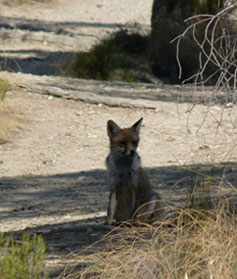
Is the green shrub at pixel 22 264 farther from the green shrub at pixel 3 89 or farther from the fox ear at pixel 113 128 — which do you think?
the green shrub at pixel 3 89

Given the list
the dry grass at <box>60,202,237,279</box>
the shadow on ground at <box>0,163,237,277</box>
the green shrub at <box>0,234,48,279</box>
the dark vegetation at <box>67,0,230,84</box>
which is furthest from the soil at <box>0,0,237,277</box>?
the dark vegetation at <box>67,0,230,84</box>

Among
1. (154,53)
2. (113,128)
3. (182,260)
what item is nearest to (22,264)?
(182,260)

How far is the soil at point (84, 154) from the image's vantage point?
642cm

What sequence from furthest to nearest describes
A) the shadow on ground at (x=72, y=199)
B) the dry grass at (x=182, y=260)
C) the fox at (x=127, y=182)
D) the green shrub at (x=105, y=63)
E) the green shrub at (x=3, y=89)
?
A: the green shrub at (x=105, y=63), the green shrub at (x=3, y=89), the fox at (x=127, y=182), the shadow on ground at (x=72, y=199), the dry grass at (x=182, y=260)

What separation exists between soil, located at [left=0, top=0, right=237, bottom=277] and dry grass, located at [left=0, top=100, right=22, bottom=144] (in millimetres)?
108

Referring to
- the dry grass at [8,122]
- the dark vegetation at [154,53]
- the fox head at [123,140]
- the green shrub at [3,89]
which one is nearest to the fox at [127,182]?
the fox head at [123,140]

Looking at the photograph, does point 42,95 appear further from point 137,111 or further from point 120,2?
point 120,2

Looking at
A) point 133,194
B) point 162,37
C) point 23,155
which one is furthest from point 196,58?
point 133,194

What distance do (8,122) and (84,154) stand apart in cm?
152

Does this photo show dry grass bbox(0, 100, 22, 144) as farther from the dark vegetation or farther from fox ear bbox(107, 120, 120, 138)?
the dark vegetation

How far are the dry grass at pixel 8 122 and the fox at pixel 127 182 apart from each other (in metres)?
3.74

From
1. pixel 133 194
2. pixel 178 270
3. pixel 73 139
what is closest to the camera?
pixel 178 270

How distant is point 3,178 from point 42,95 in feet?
11.4

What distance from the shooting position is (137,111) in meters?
11.1
